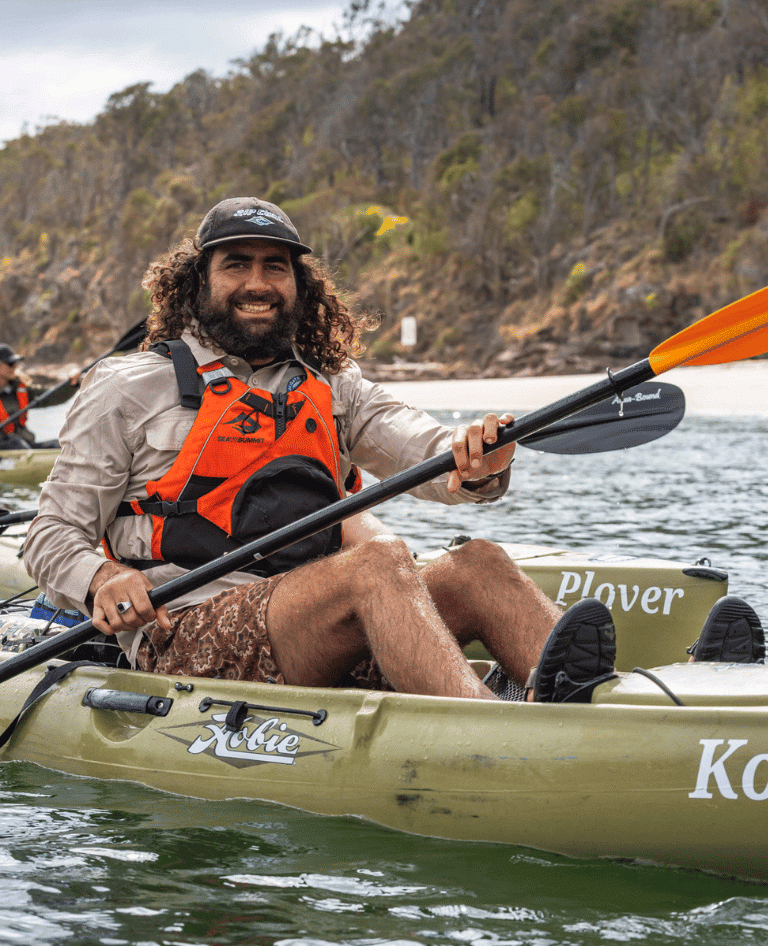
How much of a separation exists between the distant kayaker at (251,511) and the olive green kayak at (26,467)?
7597 millimetres

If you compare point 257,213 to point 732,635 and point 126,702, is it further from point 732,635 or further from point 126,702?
point 732,635

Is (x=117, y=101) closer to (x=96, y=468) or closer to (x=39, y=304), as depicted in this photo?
(x=39, y=304)

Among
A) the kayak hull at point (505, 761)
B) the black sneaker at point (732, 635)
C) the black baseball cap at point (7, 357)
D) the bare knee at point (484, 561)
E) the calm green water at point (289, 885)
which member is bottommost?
the calm green water at point (289, 885)

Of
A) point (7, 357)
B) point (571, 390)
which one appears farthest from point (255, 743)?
point (571, 390)

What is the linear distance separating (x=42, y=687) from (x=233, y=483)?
2.70ft

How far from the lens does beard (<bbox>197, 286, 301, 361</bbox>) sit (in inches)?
106

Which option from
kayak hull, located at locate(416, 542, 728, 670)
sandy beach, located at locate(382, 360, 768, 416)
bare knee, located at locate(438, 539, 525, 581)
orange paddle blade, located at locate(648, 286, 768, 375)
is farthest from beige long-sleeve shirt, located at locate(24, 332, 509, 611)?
sandy beach, located at locate(382, 360, 768, 416)

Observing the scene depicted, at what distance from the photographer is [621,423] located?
265cm

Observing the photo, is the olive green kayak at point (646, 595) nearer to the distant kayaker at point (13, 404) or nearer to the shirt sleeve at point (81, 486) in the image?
the shirt sleeve at point (81, 486)

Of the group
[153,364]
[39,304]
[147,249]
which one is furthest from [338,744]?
[39,304]

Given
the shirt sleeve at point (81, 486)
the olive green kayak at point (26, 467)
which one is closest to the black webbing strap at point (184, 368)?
the shirt sleeve at point (81, 486)

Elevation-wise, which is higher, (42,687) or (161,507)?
(161,507)

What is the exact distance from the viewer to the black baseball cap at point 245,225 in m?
2.65

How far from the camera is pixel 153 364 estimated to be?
105 inches
